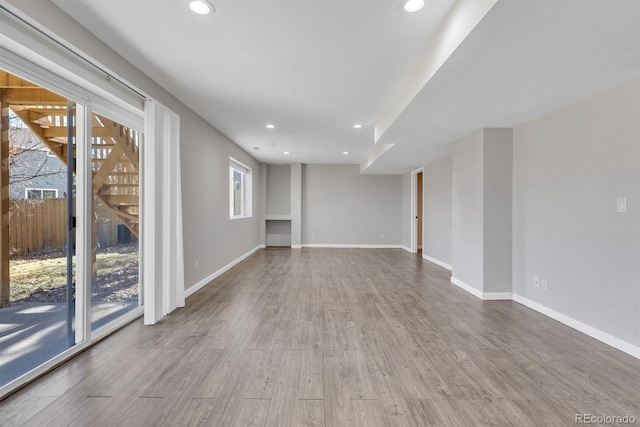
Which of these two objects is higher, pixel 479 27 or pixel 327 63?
pixel 327 63

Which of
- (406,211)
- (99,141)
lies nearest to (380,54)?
(99,141)

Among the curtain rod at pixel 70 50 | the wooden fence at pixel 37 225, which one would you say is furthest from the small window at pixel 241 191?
the wooden fence at pixel 37 225

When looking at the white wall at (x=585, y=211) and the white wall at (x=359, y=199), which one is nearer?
the white wall at (x=585, y=211)

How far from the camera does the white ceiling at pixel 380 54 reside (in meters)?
1.77

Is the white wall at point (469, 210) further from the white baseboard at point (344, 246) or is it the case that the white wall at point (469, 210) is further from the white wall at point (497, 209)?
the white baseboard at point (344, 246)

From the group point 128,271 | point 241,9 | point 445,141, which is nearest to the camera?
point 241,9

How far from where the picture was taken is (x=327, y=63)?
2645 millimetres

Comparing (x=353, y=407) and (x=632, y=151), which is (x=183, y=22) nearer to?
(x=353, y=407)

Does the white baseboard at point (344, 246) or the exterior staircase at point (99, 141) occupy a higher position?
the exterior staircase at point (99, 141)

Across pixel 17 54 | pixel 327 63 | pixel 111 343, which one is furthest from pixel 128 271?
pixel 327 63

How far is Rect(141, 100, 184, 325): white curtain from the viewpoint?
2.96 metres

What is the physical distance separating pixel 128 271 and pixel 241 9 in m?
2.80

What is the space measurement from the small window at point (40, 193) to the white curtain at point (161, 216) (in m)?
0.80

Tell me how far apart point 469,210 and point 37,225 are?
184 inches
